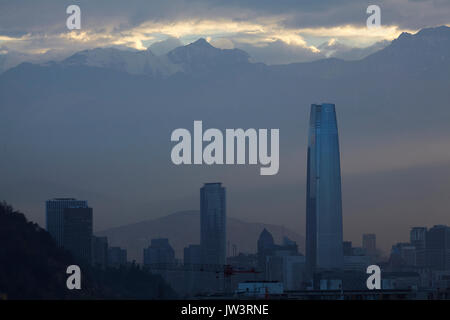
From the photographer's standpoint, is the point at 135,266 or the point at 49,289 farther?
the point at 135,266
